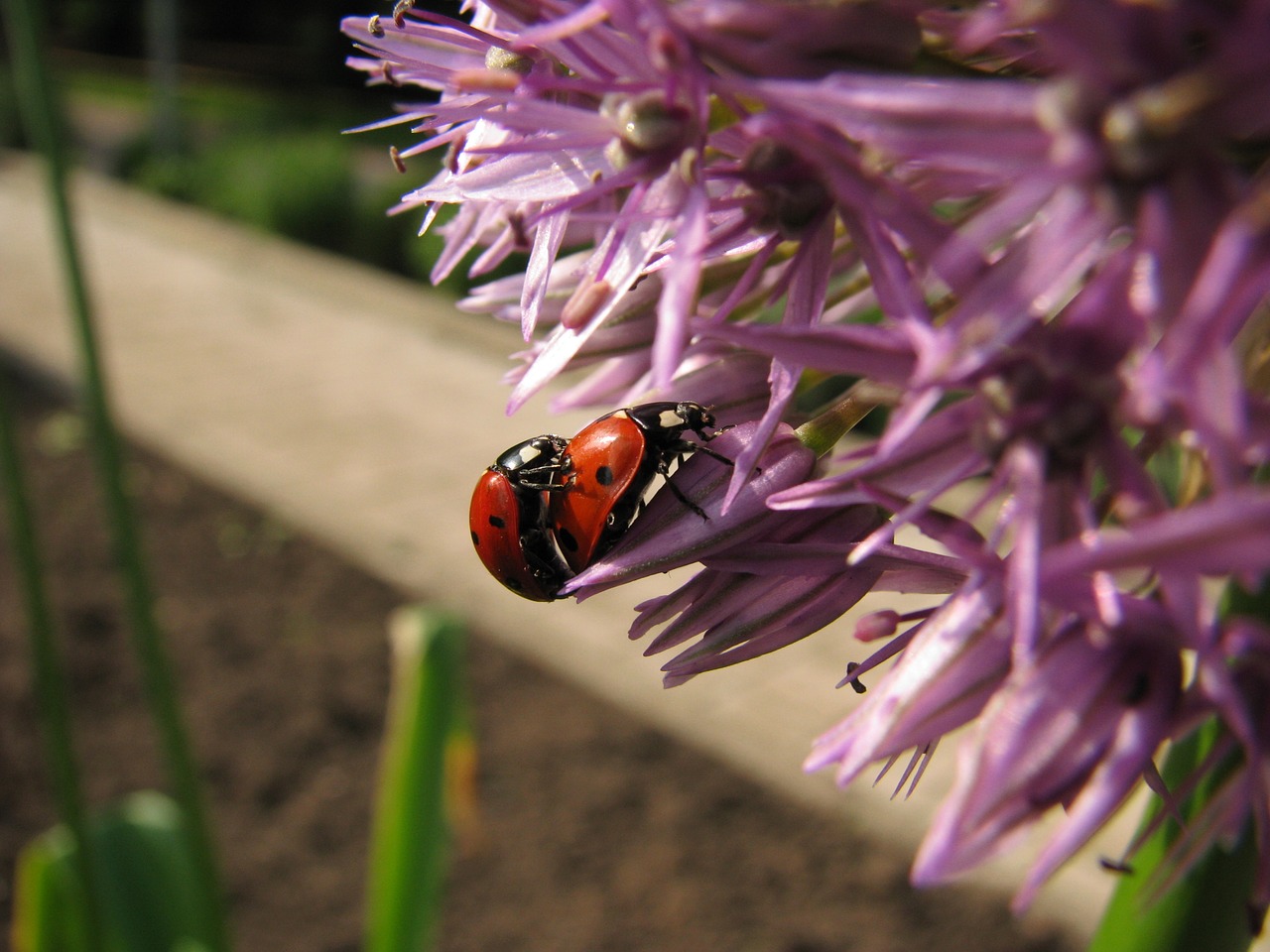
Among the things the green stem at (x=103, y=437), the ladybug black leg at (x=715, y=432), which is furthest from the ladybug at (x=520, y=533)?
the green stem at (x=103, y=437)

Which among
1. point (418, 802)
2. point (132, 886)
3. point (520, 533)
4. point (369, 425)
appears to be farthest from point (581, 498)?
point (369, 425)

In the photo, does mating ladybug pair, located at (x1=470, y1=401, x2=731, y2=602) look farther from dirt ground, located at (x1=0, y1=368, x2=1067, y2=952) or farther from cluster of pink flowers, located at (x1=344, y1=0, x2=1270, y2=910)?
dirt ground, located at (x1=0, y1=368, x2=1067, y2=952)

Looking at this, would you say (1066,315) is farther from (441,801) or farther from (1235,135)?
(441,801)

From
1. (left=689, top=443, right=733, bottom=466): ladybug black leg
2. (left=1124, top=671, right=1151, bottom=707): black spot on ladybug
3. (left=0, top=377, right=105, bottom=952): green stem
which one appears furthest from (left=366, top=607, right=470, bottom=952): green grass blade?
(left=1124, top=671, right=1151, bottom=707): black spot on ladybug

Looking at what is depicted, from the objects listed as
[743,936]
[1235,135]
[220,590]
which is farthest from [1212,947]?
[220,590]

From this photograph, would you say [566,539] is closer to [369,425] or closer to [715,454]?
[715,454]

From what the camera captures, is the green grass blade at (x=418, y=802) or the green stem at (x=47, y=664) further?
the green grass blade at (x=418, y=802)

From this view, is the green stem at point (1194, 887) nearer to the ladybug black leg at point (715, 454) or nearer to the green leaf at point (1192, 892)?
the green leaf at point (1192, 892)

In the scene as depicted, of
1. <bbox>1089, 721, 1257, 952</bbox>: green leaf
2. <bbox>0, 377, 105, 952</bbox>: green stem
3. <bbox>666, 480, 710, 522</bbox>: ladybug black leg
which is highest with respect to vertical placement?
<bbox>666, 480, 710, 522</bbox>: ladybug black leg
